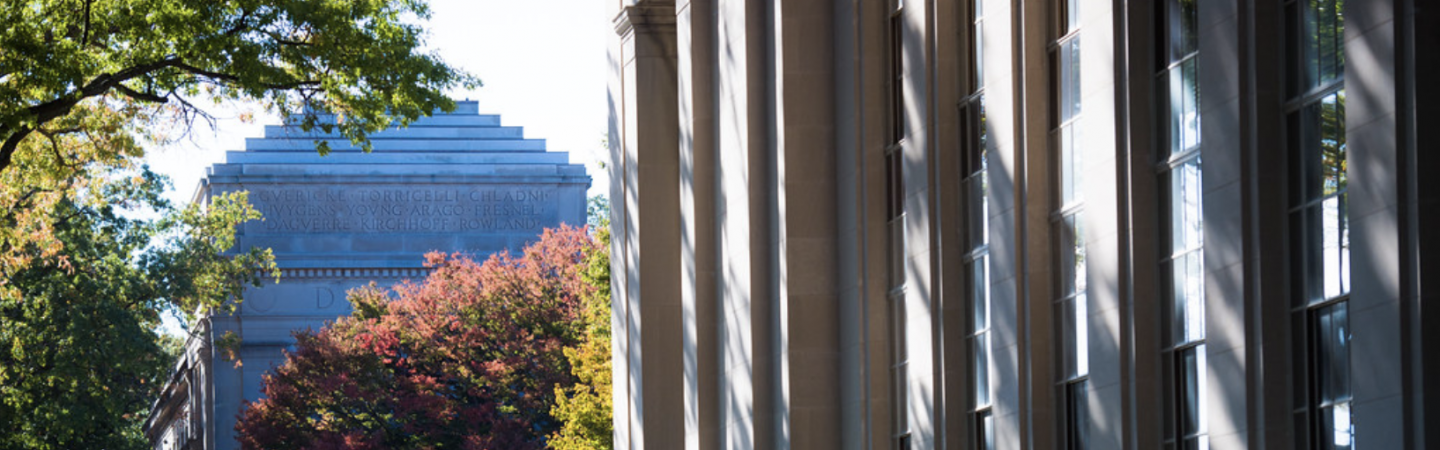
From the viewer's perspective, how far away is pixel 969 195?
2270 cm

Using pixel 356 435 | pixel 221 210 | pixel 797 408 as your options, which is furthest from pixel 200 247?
pixel 797 408

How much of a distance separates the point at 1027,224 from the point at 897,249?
15.0 feet

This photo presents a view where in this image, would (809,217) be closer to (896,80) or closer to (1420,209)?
(896,80)

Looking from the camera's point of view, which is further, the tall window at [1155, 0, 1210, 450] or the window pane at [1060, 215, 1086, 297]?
the window pane at [1060, 215, 1086, 297]

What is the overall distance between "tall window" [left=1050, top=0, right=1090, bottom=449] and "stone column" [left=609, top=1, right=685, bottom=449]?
11930mm

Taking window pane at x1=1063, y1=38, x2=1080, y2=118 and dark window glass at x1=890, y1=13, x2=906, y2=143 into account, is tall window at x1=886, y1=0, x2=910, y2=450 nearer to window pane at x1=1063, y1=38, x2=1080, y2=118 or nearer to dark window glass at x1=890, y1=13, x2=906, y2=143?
dark window glass at x1=890, y1=13, x2=906, y2=143

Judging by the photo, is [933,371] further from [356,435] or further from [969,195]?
[356,435]

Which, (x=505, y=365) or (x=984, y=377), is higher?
(x=505, y=365)

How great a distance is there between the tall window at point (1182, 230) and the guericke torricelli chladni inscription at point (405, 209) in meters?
80.0

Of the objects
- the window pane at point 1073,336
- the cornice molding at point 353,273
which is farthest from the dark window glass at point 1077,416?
the cornice molding at point 353,273

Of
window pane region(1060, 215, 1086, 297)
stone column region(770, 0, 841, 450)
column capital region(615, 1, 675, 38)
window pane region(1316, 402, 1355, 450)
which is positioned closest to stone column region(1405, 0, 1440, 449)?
window pane region(1316, 402, 1355, 450)

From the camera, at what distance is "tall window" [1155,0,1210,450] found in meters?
17.5

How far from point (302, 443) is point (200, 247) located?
1282 centimetres

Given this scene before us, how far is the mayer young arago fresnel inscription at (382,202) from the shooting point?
92250 mm
